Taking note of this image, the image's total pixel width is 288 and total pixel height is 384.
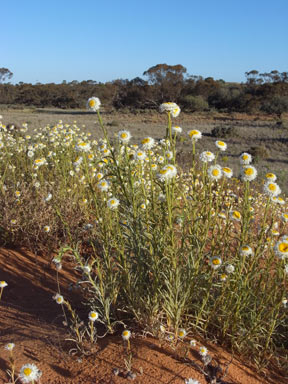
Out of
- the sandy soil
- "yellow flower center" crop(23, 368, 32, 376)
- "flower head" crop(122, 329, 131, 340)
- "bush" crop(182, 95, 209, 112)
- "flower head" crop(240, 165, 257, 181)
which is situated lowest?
the sandy soil

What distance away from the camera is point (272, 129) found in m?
19.0

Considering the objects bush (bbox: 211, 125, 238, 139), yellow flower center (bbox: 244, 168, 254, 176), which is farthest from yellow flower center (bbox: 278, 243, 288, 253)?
bush (bbox: 211, 125, 238, 139)

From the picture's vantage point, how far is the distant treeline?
30.6 m

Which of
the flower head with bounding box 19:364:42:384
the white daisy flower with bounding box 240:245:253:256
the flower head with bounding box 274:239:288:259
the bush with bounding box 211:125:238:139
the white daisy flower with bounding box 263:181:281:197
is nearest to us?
the flower head with bounding box 19:364:42:384

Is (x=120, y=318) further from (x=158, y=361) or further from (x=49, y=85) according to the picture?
(x=49, y=85)

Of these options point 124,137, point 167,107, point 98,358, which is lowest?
point 98,358

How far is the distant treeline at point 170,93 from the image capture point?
1205 inches

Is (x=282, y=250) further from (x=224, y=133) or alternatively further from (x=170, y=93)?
(x=170, y=93)

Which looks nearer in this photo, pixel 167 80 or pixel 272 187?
pixel 272 187

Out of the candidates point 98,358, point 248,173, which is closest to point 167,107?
point 248,173

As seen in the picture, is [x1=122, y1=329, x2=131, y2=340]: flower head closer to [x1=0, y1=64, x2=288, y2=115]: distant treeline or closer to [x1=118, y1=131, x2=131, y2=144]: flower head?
[x1=118, y1=131, x2=131, y2=144]: flower head

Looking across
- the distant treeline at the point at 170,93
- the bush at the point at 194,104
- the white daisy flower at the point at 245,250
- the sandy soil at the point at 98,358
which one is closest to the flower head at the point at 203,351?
the sandy soil at the point at 98,358

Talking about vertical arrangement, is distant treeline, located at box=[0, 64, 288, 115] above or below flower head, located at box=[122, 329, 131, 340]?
above

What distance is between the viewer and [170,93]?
3494 centimetres
